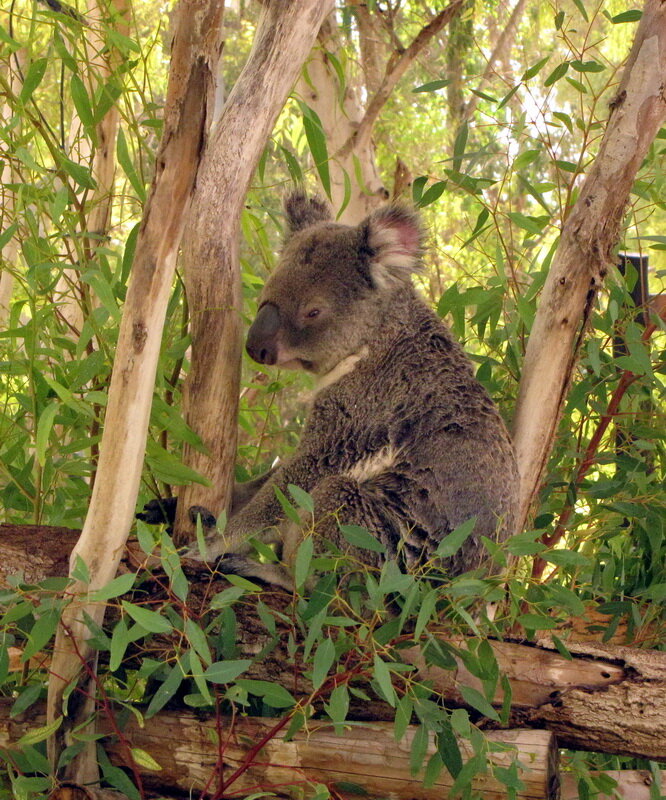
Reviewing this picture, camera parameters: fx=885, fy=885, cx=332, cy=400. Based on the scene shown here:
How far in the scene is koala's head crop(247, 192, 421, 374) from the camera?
8.18 ft

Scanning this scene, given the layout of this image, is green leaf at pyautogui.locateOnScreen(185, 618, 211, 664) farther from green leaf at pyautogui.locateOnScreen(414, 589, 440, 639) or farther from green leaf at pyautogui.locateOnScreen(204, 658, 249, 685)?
green leaf at pyautogui.locateOnScreen(414, 589, 440, 639)

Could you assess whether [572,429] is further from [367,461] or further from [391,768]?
[391,768]

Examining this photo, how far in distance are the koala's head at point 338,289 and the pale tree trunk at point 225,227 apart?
295 millimetres

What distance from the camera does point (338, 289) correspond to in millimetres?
2566

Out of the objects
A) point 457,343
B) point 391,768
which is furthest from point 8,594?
point 457,343

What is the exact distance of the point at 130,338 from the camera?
70.6 inches

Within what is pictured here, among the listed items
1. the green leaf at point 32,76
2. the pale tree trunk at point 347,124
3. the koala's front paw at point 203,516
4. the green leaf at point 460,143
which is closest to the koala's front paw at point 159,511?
the koala's front paw at point 203,516

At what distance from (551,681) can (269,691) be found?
71 centimetres

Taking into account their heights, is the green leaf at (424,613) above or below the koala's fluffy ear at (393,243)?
below

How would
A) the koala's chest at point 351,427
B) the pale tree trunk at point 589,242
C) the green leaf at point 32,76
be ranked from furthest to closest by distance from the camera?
1. the koala's chest at point 351,427
2. the pale tree trunk at point 589,242
3. the green leaf at point 32,76

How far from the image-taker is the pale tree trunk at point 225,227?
210 centimetres

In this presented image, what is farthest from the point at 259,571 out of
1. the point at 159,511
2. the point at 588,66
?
the point at 588,66

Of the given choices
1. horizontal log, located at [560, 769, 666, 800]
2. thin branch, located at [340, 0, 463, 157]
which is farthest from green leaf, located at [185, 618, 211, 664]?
thin branch, located at [340, 0, 463, 157]

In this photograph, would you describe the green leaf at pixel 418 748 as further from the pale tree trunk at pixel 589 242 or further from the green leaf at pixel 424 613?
the pale tree trunk at pixel 589 242
